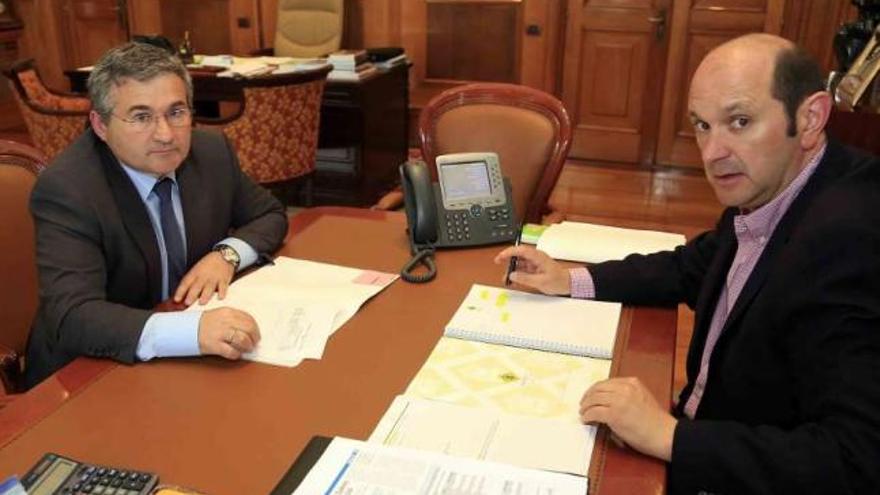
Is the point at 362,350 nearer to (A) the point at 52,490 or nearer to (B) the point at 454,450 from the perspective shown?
(B) the point at 454,450

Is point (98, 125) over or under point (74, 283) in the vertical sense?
over

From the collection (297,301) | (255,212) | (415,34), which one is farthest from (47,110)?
(297,301)

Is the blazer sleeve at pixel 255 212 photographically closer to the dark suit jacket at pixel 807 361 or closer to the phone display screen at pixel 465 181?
the phone display screen at pixel 465 181

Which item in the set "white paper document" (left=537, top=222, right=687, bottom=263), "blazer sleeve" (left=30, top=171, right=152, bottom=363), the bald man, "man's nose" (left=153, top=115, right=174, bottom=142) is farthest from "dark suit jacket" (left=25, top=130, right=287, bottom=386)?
the bald man

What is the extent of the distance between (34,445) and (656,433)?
847 millimetres

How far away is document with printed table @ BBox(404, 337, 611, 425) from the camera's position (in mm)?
1176

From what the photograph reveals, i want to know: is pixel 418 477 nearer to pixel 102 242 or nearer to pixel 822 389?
pixel 822 389

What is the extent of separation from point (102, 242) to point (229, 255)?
0.25 m

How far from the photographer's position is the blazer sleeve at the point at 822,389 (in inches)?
39.9

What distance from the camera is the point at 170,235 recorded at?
172cm

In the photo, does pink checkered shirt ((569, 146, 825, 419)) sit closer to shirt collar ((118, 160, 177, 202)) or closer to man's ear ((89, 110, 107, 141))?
shirt collar ((118, 160, 177, 202))

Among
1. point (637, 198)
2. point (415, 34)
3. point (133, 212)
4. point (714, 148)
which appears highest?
point (714, 148)

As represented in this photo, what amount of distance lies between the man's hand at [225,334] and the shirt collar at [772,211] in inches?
33.5

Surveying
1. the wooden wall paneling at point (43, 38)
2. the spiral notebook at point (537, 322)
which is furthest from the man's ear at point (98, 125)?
the wooden wall paneling at point (43, 38)
